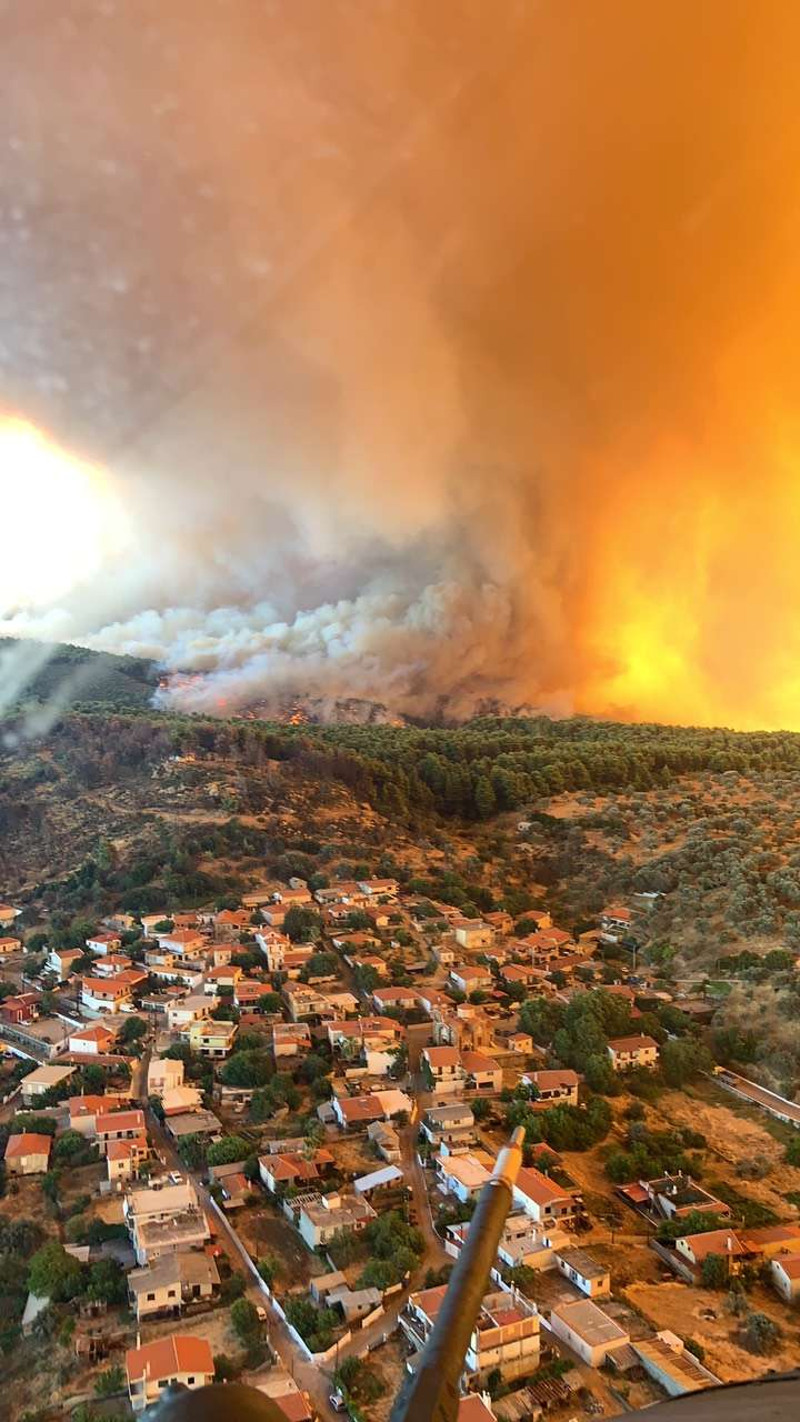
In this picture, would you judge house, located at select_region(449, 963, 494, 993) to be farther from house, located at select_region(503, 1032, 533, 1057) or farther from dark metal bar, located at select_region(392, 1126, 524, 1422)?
dark metal bar, located at select_region(392, 1126, 524, 1422)

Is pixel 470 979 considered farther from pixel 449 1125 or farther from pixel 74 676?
pixel 74 676

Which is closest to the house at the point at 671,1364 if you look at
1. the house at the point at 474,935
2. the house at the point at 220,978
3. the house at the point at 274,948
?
the house at the point at 220,978

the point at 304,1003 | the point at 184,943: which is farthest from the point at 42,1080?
the point at 184,943

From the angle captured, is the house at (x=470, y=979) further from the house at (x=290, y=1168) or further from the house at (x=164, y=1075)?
the house at (x=290, y=1168)

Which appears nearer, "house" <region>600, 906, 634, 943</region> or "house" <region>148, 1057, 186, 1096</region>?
"house" <region>148, 1057, 186, 1096</region>

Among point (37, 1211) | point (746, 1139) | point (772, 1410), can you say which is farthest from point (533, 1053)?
point (772, 1410)

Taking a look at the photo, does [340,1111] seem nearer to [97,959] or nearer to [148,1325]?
[148,1325]

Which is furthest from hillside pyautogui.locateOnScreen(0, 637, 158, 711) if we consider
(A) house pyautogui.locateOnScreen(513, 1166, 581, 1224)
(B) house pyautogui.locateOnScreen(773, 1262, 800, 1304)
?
(B) house pyautogui.locateOnScreen(773, 1262, 800, 1304)
